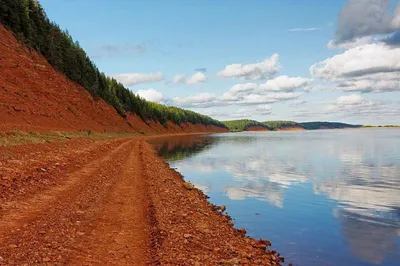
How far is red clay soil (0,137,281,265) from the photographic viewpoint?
24.7 ft

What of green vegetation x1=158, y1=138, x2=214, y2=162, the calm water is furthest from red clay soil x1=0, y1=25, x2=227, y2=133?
the calm water

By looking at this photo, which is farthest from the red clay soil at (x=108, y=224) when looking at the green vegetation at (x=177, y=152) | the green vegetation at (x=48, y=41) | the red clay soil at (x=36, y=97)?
the green vegetation at (x=48, y=41)

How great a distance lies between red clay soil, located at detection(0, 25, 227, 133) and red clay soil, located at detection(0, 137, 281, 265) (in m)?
19.4

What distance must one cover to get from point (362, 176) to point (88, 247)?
21532mm

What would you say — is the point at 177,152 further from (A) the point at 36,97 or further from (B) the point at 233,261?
(B) the point at 233,261

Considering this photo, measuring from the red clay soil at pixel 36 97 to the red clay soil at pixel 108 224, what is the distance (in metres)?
19.4

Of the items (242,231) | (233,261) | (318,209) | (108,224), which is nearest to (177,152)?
(318,209)

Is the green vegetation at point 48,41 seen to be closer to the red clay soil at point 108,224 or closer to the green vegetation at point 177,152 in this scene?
the green vegetation at point 177,152

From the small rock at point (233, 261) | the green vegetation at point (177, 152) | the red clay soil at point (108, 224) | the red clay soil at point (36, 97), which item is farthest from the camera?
the green vegetation at point (177, 152)

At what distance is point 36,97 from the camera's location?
4803 cm

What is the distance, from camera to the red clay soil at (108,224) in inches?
297

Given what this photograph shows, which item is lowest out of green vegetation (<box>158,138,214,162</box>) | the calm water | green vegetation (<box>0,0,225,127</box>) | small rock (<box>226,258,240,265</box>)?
the calm water

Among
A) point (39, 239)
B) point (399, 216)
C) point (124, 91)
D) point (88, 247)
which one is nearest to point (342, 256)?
point (399, 216)

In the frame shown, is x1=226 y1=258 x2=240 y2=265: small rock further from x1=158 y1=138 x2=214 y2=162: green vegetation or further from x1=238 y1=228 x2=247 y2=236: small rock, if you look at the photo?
x1=158 y1=138 x2=214 y2=162: green vegetation
